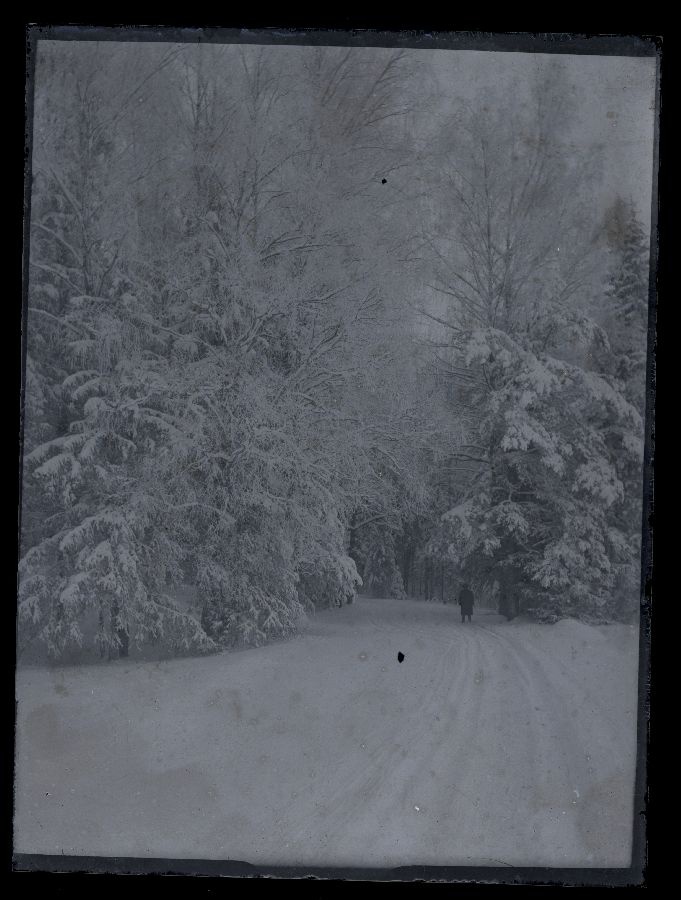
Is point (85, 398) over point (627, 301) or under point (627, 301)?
under

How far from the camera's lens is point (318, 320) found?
12.5 feet

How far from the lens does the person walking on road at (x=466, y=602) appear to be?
12.2 feet

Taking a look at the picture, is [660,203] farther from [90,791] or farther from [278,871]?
[90,791]

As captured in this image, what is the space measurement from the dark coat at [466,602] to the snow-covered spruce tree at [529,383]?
102mm

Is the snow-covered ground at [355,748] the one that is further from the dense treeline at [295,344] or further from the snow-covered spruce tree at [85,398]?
the snow-covered spruce tree at [85,398]

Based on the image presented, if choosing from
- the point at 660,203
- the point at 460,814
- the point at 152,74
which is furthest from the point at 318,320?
the point at 460,814

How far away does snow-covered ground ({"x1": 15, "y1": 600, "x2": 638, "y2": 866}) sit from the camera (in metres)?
3.43

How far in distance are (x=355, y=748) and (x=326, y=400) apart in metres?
2.18

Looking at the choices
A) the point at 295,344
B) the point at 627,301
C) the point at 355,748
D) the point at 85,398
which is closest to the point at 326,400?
the point at 295,344

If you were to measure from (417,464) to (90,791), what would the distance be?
9.43ft

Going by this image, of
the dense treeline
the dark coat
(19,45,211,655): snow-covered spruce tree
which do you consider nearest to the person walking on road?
the dark coat

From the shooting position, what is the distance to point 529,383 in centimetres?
376

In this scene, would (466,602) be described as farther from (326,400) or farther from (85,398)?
(85,398)

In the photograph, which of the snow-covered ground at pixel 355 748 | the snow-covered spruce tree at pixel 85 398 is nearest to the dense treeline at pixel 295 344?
the snow-covered spruce tree at pixel 85 398
